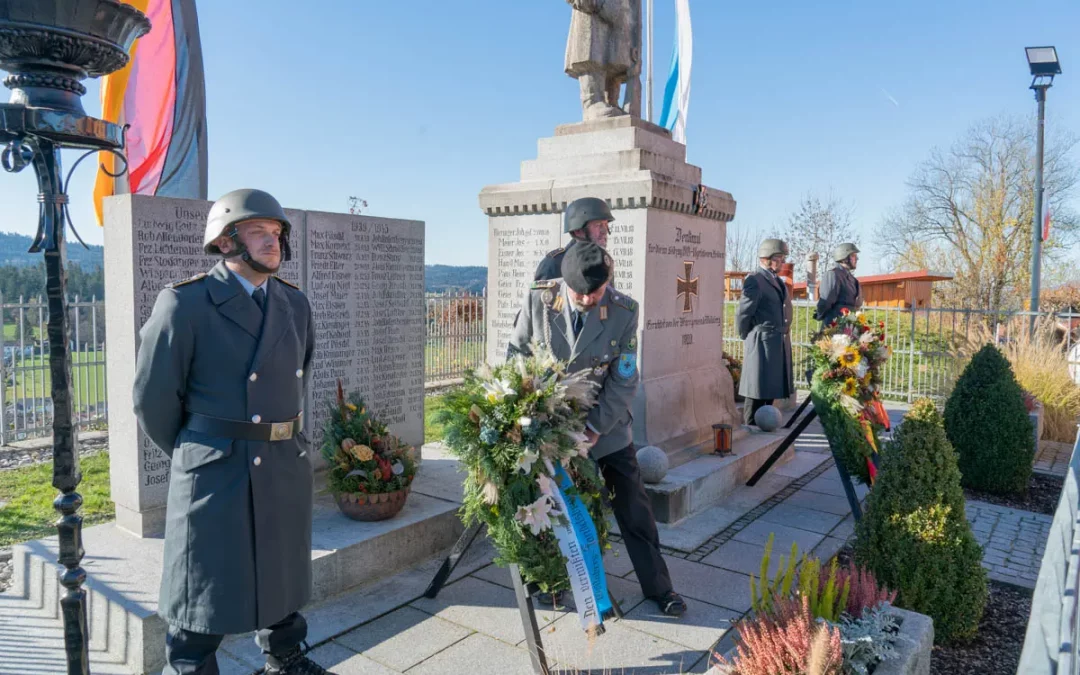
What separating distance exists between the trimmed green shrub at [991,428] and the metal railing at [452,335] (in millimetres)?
8859

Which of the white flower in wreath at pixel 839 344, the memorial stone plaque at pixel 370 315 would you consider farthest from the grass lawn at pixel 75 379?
the white flower in wreath at pixel 839 344

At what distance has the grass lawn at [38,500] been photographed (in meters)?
5.79

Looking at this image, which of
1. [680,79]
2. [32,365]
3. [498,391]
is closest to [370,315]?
[498,391]

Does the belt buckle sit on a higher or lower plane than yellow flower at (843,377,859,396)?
higher

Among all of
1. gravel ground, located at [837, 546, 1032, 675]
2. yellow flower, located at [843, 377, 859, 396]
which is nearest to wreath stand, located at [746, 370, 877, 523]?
yellow flower, located at [843, 377, 859, 396]

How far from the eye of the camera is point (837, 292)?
1002 cm

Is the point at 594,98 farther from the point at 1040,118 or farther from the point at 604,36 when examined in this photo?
the point at 1040,118

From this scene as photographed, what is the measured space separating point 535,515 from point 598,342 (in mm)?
1041

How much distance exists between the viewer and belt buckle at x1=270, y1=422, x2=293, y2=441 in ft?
9.86

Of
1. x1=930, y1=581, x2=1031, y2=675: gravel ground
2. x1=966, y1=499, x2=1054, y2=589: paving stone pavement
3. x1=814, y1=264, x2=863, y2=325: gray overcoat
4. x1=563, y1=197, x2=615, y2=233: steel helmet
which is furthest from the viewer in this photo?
x1=814, y1=264, x2=863, y2=325: gray overcoat

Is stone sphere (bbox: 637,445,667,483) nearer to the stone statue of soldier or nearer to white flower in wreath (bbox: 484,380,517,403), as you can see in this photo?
white flower in wreath (bbox: 484,380,517,403)

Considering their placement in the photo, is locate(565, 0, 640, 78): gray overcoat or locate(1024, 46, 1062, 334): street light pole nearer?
locate(565, 0, 640, 78): gray overcoat

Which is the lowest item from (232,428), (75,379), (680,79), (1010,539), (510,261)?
(1010,539)

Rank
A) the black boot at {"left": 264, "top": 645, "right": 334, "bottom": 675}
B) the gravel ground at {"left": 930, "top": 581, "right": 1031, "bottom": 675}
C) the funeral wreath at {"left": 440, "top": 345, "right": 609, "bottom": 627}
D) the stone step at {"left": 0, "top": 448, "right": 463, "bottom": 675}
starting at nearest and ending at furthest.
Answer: the black boot at {"left": 264, "top": 645, "right": 334, "bottom": 675}, the funeral wreath at {"left": 440, "top": 345, "right": 609, "bottom": 627}, the stone step at {"left": 0, "top": 448, "right": 463, "bottom": 675}, the gravel ground at {"left": 930, "top": 581, "right": 1031, "bottom": 675}
